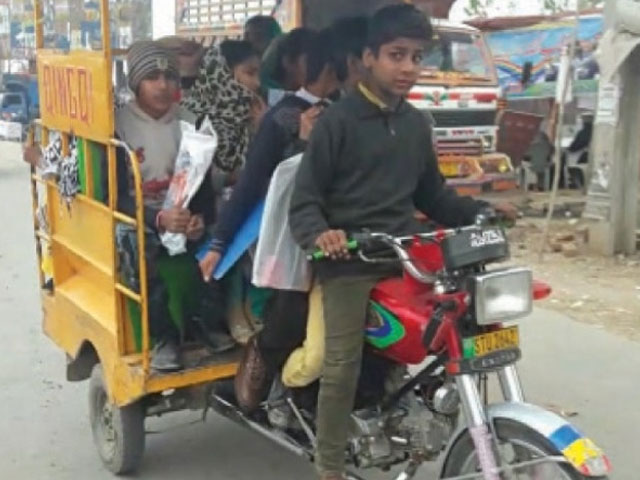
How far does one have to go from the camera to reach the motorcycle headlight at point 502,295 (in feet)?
9.17

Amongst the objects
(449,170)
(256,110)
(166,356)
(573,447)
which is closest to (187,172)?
(166,356)

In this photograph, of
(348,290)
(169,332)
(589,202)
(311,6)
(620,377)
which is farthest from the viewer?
(589,202)

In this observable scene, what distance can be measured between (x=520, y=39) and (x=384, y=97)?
14953mm

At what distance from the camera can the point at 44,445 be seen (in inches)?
181

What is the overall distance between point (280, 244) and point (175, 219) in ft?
1.65

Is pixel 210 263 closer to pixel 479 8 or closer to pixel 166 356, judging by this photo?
pixel 166 356

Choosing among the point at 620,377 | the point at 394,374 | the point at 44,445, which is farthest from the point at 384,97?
the point at 620,377

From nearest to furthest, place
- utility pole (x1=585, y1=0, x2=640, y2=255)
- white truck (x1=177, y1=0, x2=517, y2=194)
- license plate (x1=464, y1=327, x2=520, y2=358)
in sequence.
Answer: license plate (x1=464, y1=327, x2=520, y2=358) → utility pole (x1=585, y1=0, x2=640, y2=255) → white truck (x1=177, y1=0, x2=517, y2=194)

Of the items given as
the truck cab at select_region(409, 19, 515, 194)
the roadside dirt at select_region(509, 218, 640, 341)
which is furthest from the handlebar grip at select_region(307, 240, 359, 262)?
the truck cab at select_region(409, 19, 515, 194)

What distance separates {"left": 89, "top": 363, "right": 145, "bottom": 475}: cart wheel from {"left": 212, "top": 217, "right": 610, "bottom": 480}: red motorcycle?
114 cm

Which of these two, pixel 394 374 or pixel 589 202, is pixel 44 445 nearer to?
pixel 394 374

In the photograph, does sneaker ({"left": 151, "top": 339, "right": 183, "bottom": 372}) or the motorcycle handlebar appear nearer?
the motorcycle handlebar

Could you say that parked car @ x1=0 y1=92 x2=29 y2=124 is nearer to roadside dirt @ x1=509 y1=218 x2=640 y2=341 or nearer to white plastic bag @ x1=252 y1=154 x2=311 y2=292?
roadside dirt @ x1=509 y1=218 x2=640 y2=341

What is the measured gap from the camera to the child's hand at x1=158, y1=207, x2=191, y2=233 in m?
3.61
